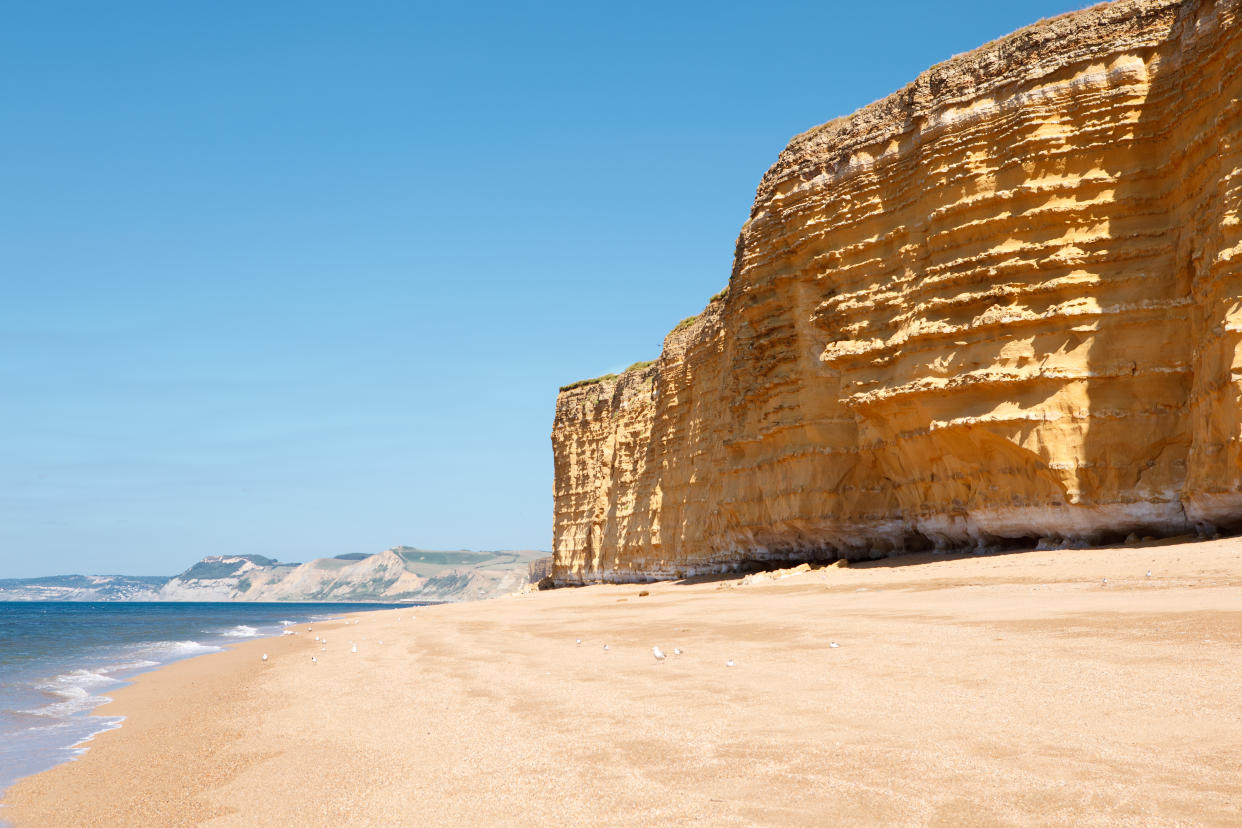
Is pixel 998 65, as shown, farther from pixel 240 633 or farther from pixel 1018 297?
pixel 240 633

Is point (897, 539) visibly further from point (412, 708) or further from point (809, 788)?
point (809, 788)

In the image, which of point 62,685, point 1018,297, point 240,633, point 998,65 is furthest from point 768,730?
point 240,633

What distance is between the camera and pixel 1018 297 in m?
18.1

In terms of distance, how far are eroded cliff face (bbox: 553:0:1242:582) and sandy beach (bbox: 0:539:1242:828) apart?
5.09 meters

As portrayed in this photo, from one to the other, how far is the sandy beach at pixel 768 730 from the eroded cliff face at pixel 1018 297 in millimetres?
5086

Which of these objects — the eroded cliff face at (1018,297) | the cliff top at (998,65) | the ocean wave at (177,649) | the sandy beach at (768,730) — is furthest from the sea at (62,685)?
the cliff top at (998,65)

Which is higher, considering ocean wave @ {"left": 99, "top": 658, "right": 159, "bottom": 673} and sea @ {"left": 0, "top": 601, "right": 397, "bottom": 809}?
sea @ {"left": 0, "top": 601, "right": 397, "bottom": 809}

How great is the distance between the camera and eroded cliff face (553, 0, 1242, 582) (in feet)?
52.2

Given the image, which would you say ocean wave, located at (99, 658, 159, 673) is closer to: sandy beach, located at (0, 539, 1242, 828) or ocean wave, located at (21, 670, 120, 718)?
ocean wave, located at (21, 670, 120, 718)

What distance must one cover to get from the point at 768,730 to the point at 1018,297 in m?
14.7

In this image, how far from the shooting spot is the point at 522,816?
467cm

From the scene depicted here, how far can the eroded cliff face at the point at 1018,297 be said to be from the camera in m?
15.9

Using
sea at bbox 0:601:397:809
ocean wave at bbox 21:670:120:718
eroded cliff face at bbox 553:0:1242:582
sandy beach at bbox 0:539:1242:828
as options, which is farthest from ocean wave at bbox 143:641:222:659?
eroded cliff face at bbox 553:0:1242:582

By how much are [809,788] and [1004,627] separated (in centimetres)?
507
